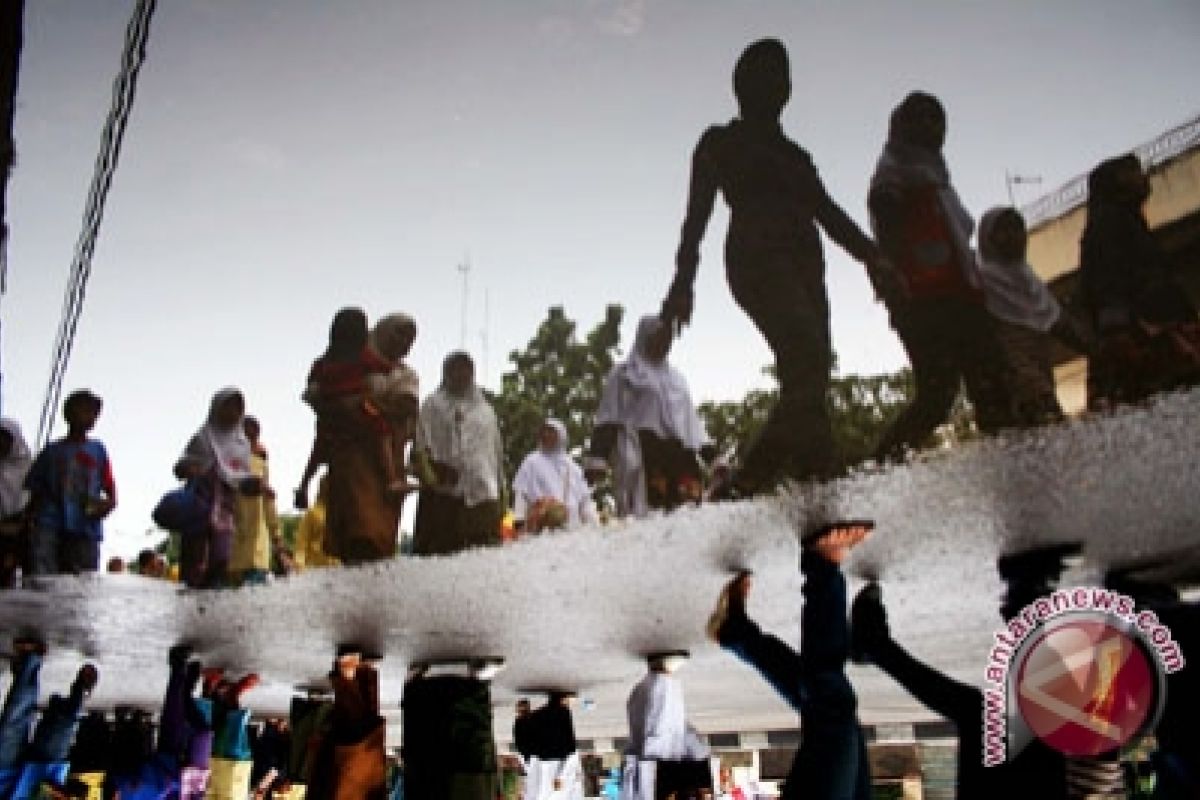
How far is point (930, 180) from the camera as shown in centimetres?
393

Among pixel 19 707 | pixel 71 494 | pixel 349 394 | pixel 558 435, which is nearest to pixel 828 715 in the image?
pixel 558 435

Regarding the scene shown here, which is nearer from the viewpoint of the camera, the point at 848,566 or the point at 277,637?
the point at 848,566

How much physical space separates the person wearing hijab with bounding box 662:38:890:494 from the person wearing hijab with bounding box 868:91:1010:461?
139 mm

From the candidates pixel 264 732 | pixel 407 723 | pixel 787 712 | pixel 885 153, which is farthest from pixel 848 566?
pixel 264 732

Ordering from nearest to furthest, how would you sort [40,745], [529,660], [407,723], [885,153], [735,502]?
1. [885,153]
2. [735,502]
3. [407,723]
4. [40,745]
5. [529,660]

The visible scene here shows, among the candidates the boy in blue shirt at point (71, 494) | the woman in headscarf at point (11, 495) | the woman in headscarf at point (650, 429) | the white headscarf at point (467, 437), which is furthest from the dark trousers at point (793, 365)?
the woman in headscarf at point (11, 495)

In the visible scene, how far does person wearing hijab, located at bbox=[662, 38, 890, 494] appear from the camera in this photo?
4113 mm

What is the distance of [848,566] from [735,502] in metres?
1.25

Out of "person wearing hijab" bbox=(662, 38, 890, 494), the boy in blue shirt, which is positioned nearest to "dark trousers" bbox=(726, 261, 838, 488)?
"person wearing hijab" bbox=(662, 38, 890, 494)

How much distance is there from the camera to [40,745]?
7676 mm

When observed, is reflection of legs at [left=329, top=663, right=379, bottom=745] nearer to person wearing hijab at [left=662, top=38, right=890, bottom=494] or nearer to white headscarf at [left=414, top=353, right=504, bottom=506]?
white headscarf at [left=414, top=353, right=504, bottom=506]

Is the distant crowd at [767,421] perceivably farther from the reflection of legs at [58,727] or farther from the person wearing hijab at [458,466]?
the reflection of legs at [58,727]

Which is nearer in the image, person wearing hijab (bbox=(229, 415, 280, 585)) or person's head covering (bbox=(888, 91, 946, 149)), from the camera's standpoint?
person's head covering (bbox=(888, 91, 946, 149))

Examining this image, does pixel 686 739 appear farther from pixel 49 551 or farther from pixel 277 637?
pixel 49 551
